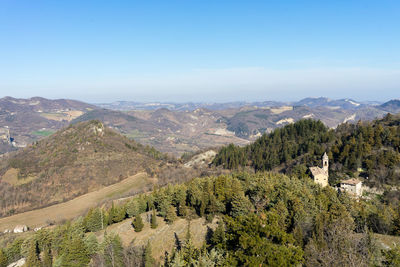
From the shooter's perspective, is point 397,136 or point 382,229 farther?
point 397,136

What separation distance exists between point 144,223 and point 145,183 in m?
63.5

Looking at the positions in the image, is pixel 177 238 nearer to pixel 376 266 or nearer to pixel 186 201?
pixel 186 201

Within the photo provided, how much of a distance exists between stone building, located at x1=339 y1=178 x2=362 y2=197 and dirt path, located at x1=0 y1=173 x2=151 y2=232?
3242 inches

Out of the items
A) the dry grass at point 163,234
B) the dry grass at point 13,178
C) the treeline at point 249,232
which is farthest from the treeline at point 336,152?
the dry grass at point 13,178

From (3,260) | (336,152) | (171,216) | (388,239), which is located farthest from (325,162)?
(3,260)

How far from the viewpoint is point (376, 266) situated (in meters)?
25.5

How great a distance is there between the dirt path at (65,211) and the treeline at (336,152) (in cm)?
4520

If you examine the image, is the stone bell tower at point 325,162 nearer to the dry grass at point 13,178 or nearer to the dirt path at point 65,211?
the dirt path at point 65,211

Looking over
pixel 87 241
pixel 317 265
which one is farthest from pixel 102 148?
pixel 317 265

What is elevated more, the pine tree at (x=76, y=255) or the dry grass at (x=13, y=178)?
the pine tree at (x=76, y=255)

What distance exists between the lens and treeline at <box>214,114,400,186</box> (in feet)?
206

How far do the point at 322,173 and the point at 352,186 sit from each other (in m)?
7.72

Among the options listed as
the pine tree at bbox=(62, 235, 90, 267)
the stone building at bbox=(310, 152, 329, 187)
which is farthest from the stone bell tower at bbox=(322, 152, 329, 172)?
the pine tree at bbox=(62, 235, 90, 267)

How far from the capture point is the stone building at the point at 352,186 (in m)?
58.8
